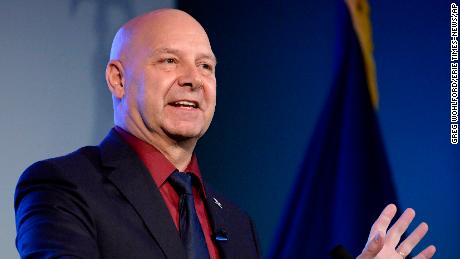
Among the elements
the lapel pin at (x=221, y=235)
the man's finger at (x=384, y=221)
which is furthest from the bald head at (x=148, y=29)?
the man's finger at (x=384, y=221)

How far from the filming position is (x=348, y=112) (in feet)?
9.61

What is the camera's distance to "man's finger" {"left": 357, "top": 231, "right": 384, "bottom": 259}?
147 cm

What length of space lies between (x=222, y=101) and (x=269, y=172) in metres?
0.42

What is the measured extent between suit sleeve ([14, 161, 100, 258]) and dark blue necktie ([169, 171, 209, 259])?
8.1 inches

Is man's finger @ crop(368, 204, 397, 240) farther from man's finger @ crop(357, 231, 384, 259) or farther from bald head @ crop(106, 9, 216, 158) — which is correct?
bald head @ crop(106, 9, 216, 158)

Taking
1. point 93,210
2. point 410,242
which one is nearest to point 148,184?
point 93,210

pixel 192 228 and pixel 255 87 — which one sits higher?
pixel 255 87

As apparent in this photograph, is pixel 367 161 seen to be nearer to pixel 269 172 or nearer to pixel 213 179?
pixel 269 172

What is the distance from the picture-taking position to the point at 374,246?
1.48m

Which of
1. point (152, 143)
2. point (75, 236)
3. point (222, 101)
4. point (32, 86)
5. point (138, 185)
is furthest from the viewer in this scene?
point (222, 101)

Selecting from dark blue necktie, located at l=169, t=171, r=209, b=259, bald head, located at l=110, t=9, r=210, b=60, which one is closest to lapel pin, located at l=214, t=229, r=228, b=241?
dark blue necktie, located at l=169, t=171, r=209, b=259

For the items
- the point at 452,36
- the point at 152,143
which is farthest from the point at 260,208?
the point at 152,143

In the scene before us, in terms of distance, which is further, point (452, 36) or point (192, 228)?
point (452, 36)

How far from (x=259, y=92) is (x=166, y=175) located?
1574mm
